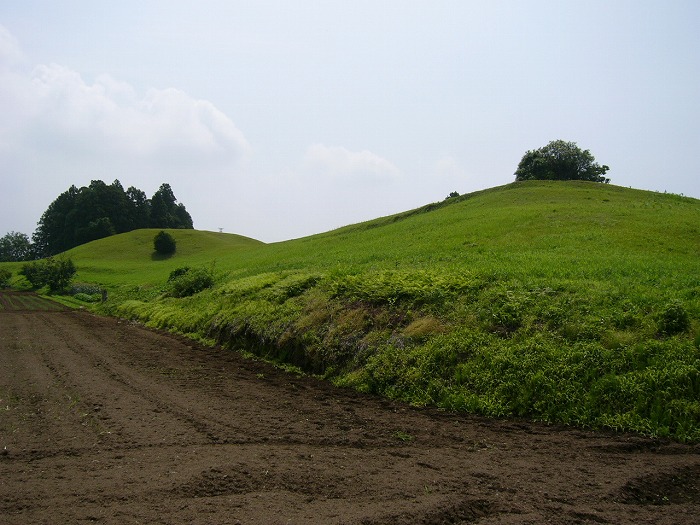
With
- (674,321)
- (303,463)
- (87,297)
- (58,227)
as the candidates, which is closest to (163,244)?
(87,297)

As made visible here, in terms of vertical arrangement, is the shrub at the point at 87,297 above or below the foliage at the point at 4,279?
below

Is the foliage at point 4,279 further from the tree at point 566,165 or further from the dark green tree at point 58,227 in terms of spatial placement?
the tree at point 566,165

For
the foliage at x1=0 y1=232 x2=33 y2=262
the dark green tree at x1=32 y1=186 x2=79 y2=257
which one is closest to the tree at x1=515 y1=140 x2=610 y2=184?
the dark green tree at x1=32 y1=186 x2=79 y2=257

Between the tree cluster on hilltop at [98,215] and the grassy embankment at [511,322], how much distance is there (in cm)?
10356

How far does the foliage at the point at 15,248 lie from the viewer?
13575 centimetres

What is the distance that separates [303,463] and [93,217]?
5007 inches

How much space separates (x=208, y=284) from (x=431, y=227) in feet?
52.3

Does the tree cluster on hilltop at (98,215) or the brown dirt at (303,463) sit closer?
the brown dirt at (303,463)

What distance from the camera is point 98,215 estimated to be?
4616 inches

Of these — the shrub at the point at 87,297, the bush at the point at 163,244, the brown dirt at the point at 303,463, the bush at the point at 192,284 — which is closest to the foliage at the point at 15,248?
the bush at the point at 163,244

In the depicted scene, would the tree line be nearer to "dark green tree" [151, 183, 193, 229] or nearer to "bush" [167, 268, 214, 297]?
"dark green tree" [151, 183, 193, 229]

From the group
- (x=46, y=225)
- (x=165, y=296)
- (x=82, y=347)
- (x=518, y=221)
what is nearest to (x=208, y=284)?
(x=165, y=296)

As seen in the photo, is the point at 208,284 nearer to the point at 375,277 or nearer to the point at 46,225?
the point at 375,277

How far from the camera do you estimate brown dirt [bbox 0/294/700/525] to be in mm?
5664
